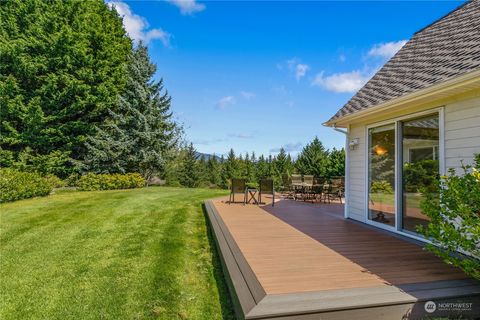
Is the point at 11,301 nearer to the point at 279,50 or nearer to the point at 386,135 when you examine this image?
the point at 386,135

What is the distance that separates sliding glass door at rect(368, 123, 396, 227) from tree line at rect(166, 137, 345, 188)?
250 inches

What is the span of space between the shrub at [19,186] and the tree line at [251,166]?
874 centimetres

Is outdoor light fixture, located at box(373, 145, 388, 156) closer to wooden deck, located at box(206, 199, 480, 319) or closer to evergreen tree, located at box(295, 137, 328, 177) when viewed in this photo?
wooden deck, located at box(206, 199, 480, 319)

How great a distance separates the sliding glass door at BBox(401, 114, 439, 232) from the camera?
457 cm

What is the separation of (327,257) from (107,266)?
11.1 feet

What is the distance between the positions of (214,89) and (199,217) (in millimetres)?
13079

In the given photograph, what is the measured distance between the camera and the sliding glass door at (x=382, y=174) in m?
5.44

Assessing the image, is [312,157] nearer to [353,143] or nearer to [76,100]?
[353,143]

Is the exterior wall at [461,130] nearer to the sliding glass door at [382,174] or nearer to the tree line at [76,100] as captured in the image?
the sliding glass door at [382,174]

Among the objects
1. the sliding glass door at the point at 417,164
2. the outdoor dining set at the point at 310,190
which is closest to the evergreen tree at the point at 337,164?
the outdoor dining set at the point at 310,190

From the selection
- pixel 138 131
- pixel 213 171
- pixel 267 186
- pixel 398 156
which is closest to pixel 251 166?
pixel 213 171

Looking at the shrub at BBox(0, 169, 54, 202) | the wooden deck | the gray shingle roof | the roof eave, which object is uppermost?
the gray shingle roof

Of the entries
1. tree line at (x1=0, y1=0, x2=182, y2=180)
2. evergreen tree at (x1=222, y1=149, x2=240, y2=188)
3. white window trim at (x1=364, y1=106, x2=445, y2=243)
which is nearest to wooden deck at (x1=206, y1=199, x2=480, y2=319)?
white window trim at (x1=364, y1=106, x2=445, y2=243)

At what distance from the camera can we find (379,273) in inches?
130
